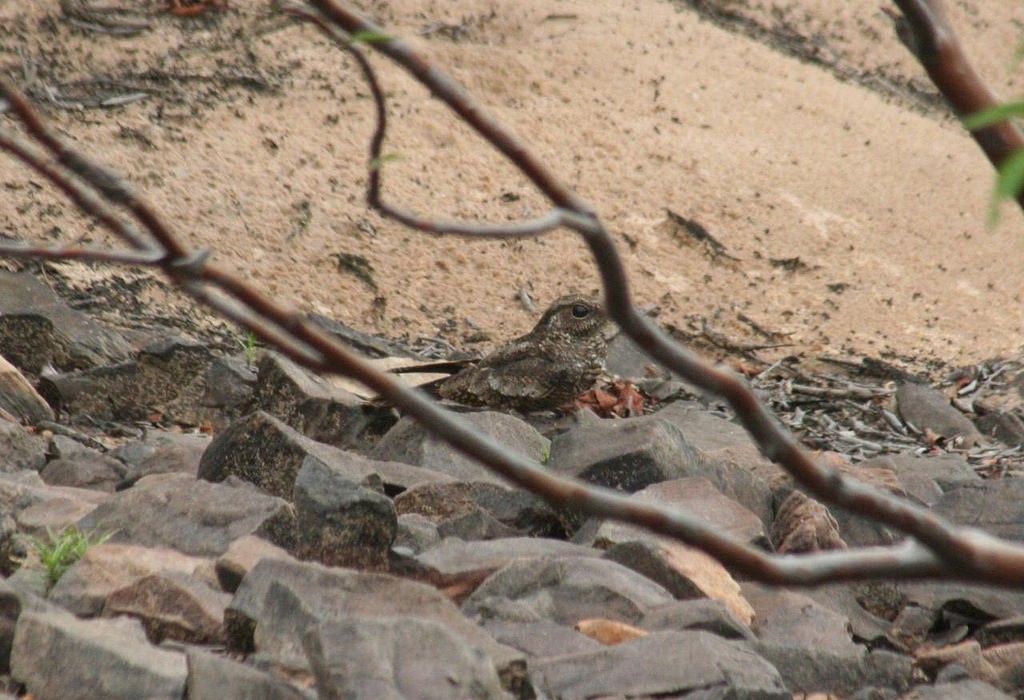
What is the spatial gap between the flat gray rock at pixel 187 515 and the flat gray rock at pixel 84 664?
2.50 feet

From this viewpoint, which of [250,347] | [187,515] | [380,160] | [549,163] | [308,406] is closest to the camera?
[380,160]

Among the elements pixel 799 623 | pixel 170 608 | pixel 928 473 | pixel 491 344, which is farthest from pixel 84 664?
pixel 491 344

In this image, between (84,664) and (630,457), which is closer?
(84,664)

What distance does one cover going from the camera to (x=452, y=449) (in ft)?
12.8

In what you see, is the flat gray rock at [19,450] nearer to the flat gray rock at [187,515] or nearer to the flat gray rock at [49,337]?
the flat gray rock at [187,515]

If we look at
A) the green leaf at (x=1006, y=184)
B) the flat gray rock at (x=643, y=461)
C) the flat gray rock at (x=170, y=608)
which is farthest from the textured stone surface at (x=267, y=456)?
the green leaf at (x=1006, y=184)

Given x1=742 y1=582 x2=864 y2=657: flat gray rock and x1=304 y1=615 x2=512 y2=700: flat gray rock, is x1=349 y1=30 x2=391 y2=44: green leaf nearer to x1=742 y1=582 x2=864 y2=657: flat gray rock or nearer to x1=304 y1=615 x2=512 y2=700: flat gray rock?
x1=304 y1=615 x2=512 y2=700: flat gray rock

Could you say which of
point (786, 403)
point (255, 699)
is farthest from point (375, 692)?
point (786, 403)

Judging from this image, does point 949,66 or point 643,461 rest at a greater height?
point 949,66

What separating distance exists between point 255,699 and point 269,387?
108 inches

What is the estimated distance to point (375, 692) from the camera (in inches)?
69.8

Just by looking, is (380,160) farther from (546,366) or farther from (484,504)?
(546,366)

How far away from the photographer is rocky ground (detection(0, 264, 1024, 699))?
1975 millimetres

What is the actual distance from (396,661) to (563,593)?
76cm
